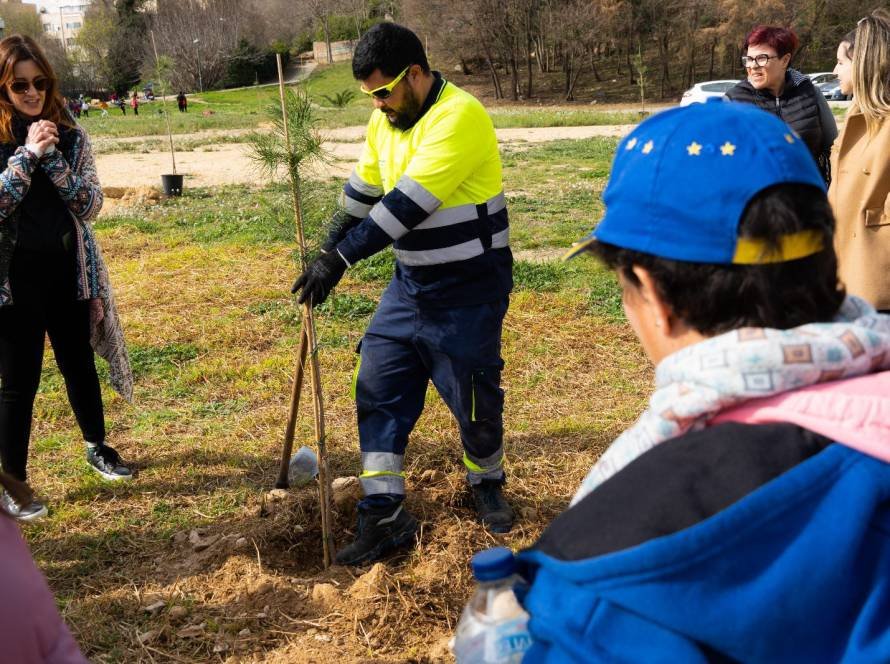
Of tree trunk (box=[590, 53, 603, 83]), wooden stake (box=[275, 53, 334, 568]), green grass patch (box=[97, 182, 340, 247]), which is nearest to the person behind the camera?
wooden stake (box=[275, 53, 334, 568])

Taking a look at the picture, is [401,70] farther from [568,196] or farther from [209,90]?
[209,90]

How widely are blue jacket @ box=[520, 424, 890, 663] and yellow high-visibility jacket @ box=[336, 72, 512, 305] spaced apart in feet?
7.69

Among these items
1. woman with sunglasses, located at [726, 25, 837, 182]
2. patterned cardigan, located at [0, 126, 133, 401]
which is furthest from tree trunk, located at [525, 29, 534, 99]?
patterned cardigan, located at [0, 126, 133, 401]

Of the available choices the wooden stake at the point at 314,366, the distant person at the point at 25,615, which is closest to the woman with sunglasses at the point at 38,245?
the wooden stake at the point at 314,366

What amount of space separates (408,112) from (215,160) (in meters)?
18.4

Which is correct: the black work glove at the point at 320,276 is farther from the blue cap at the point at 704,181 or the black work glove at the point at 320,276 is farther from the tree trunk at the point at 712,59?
the tree trunk at the point at 712,59

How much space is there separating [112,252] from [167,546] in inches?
251

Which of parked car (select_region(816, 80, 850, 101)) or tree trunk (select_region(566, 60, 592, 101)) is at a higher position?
tree trunk (select_region(566, 60, 592, 101))

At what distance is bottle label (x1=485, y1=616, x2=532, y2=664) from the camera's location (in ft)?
3.86

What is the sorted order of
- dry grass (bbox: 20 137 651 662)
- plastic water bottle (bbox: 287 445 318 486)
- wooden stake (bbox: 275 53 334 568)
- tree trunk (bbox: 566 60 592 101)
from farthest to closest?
tree trunk (bbox: 566 60 592 101) < plastic water bottle (bbox: 287 445 318 486) < wooden stake (bbox: 275 53 334 568) < dry grass (bbox: 20 137 651 662)

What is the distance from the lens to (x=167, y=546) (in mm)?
3887

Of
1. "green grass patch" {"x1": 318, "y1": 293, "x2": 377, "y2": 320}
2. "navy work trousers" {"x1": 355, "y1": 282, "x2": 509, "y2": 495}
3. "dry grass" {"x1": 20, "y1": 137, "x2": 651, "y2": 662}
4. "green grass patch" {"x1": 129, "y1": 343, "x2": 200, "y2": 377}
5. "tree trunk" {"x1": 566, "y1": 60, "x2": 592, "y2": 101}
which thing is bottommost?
"dry grass" {"x1": 20, "y1": 137, "x2": 651, "y2": 662}

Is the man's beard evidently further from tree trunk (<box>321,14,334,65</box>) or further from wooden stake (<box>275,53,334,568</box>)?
tree trunk (<box>321,14,334,65</box>)

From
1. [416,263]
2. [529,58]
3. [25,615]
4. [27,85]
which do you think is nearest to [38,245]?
[27,85]
